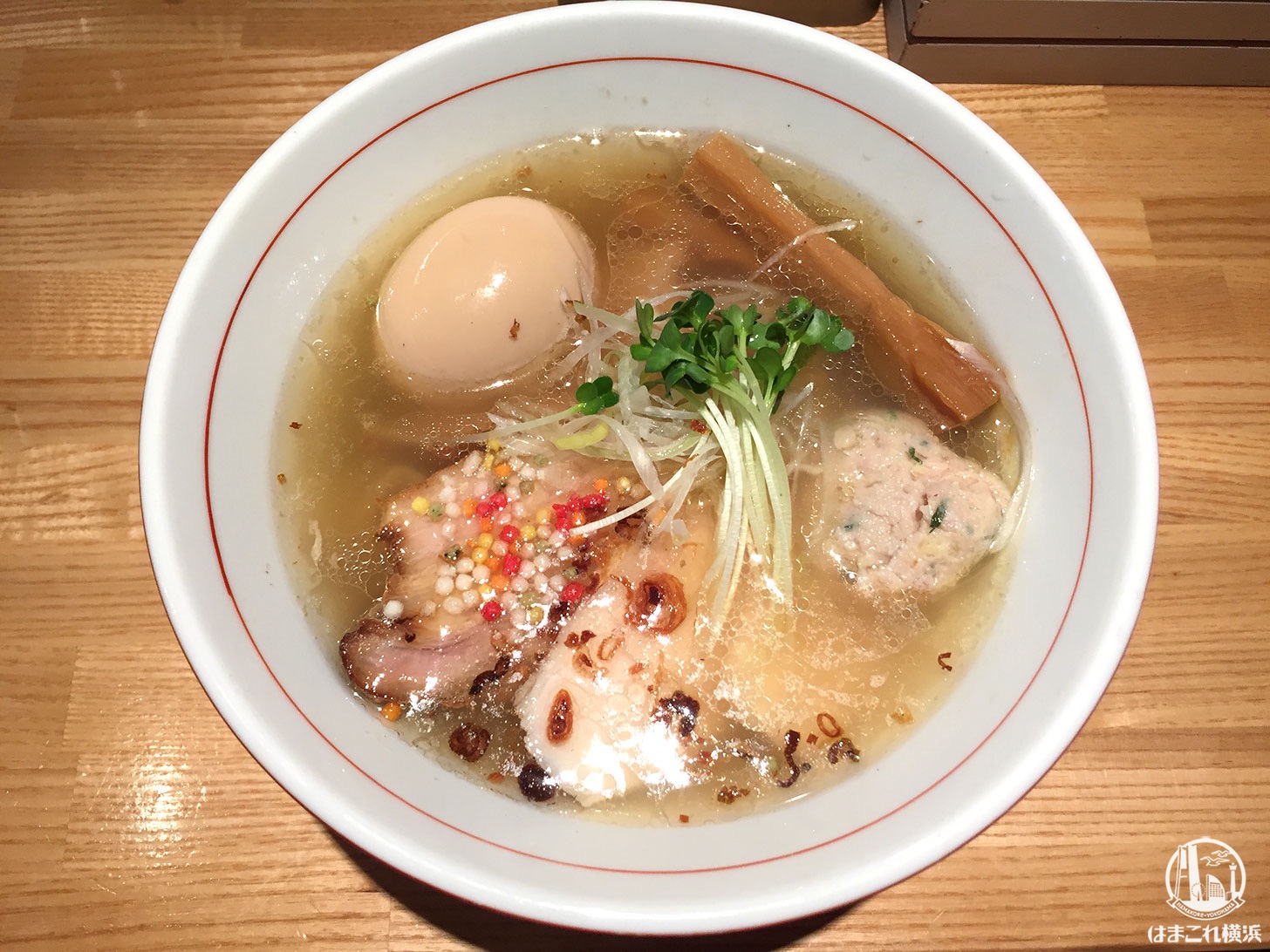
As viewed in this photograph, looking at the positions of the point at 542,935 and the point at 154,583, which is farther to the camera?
the point at 154,583

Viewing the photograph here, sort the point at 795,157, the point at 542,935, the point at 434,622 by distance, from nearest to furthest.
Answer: the point at 542,935 < the point at 434,622 < the point at 795,157

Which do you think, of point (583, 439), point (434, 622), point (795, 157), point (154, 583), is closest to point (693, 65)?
point (795, 157)

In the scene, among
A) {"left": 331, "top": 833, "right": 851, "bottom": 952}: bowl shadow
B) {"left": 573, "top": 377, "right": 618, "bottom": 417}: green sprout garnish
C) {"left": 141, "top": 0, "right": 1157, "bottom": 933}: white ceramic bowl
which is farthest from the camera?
{"left": 573, "top": 377, "right": 618, "bottom": 417}: green sprout garnish

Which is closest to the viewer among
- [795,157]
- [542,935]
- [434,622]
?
[542,935]

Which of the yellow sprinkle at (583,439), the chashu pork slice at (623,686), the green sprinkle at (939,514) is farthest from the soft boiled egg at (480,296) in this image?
the green sprinkle at (939,514)

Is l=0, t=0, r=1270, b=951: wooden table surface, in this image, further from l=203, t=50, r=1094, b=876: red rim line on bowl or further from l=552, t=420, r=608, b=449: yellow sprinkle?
l=552, t=420, r=608, b=449: yellow sprinkle

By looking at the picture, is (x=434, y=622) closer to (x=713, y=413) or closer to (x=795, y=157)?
(x=713, y=413)

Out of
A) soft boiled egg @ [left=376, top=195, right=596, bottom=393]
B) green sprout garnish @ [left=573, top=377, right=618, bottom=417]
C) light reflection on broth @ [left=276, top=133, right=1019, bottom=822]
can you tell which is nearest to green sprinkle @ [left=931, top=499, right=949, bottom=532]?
light reflection on broth @ [left=276, top=133, right=1019, bottom=822]

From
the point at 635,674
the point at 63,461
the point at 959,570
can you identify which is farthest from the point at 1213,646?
the point at 63,461
